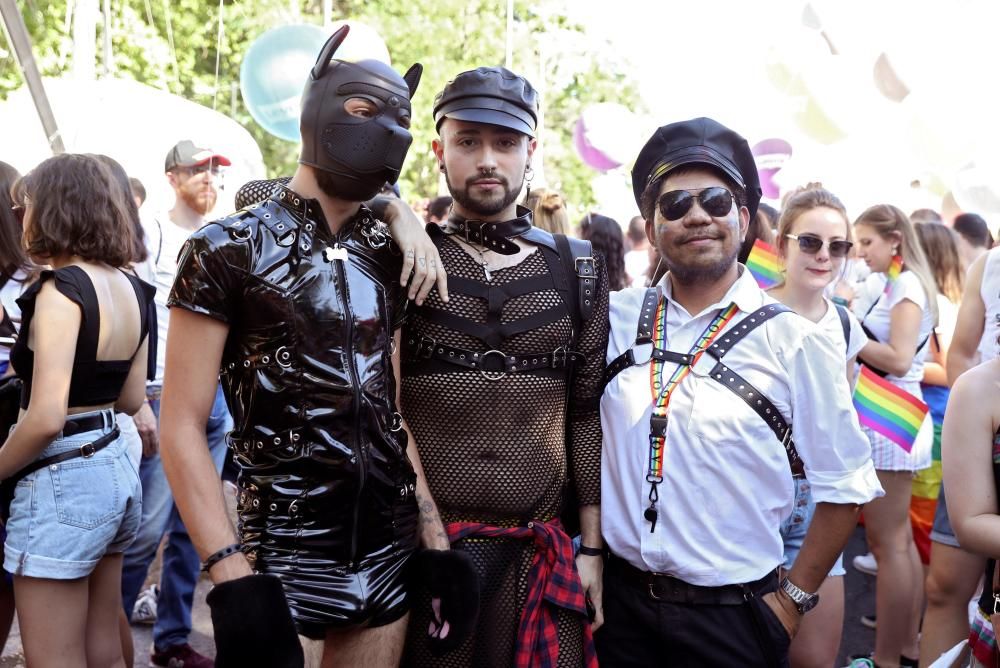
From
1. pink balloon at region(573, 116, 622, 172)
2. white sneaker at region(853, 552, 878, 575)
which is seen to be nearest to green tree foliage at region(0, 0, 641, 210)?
pink balloon at region(573, 116, 622, 172)

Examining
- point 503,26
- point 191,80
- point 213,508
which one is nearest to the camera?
point 213,508

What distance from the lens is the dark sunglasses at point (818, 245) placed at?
4.06 metres

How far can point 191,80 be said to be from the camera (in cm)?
1875

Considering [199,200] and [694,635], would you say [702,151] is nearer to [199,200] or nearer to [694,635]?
[694,635]

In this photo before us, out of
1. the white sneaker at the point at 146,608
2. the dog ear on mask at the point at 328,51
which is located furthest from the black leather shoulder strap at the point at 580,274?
the white sneaker at the point at 146,608

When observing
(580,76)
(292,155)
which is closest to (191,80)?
(292,155)

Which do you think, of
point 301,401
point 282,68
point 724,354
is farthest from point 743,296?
point 282,68

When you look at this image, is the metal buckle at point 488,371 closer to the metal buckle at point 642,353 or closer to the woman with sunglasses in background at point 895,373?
the metal buckle at point 642,353

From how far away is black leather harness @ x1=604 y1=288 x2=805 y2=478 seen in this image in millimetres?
2629

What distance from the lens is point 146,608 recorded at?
5.35 m

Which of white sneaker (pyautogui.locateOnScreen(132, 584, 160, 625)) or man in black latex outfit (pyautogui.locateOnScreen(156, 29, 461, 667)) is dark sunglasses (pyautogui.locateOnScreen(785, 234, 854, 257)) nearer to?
man in black latex outfit (pyautogui.locateOnScreen(156, 29, 461, 667))

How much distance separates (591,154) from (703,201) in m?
9.89

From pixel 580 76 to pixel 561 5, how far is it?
2872 millimetres

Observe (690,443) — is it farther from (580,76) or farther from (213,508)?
(580,76)
